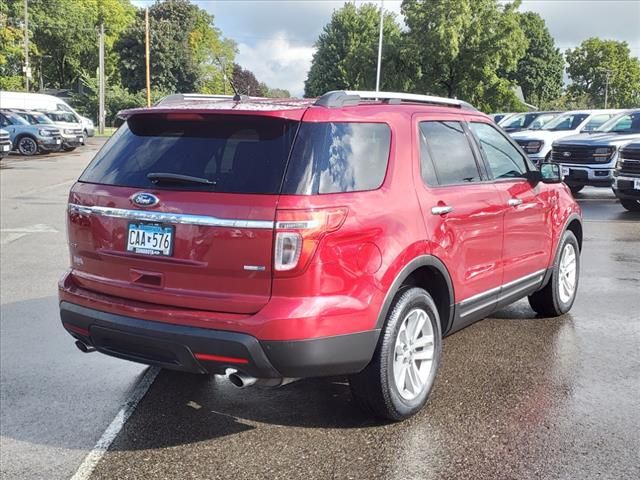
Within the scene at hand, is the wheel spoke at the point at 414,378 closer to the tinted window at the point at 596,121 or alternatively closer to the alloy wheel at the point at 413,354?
the alloy wheel at the point at 413,354

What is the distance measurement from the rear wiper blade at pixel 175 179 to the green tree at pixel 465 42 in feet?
123

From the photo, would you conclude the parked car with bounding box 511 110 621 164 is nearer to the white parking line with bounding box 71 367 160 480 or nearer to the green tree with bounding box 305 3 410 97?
the white parking line with bounding box 71 367 160 480

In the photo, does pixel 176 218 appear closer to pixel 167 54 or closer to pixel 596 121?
pixel 596 121

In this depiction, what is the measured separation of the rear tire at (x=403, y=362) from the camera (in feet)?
12.1

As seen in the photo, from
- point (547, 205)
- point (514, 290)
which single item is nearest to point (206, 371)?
point (514, 290)

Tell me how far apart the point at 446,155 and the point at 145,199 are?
192 centimetres

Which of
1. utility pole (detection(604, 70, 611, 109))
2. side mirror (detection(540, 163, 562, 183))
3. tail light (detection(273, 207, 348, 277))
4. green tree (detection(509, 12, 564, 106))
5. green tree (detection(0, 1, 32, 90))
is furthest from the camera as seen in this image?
utility pole (detection(604, 70, 611, 109))

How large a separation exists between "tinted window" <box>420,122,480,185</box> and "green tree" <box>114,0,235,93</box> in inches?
2368

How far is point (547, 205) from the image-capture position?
5.58m

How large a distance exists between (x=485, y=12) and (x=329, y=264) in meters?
40.2

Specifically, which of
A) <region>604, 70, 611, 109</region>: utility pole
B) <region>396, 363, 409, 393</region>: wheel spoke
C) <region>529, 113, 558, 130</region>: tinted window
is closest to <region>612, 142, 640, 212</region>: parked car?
<region>529, 113, 558, 130</region>: tinted window

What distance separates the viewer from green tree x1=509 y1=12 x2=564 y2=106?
242 ft

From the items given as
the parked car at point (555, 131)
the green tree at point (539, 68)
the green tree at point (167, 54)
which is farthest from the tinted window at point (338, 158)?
the green tree at point (539, 68)

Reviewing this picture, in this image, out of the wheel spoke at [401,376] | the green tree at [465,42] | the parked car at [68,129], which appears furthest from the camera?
the green tree at [465,42]
